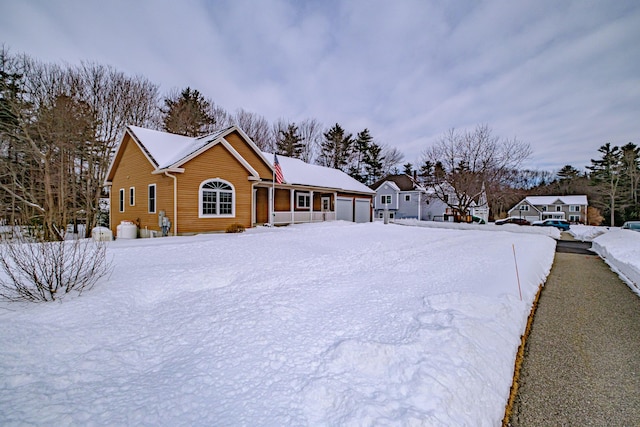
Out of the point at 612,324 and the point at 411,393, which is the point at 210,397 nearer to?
the point at 411,393

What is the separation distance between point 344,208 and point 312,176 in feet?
13.7

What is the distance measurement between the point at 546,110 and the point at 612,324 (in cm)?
1692

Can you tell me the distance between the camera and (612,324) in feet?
16.7

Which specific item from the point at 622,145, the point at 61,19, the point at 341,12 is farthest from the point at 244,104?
the point at 622,145

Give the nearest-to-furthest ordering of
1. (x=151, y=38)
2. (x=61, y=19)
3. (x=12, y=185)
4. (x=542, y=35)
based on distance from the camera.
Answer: (x=542, y=35)
(x=61, y=19)
(x=151, y=38)
(x=12, y=185)

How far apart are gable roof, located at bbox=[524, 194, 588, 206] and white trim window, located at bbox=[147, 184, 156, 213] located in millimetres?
62629

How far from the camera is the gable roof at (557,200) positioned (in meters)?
49.1

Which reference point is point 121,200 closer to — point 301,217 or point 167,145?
point 167,145

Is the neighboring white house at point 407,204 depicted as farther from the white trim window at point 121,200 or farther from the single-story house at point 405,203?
the white trim window at point 121,200

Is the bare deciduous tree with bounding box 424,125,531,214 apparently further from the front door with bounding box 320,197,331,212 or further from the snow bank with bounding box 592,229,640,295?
the front door with bounding box 320,197,331,212

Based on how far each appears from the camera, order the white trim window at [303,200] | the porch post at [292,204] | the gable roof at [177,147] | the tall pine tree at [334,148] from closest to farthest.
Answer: the gable roof at [177,147] < the porch post at [292,204] < the white trim window at [303,200] < the tall pine tree at [334,148]

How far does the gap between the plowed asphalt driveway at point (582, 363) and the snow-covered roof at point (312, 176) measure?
1499cm

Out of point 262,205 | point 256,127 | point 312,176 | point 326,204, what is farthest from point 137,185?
point 256,127

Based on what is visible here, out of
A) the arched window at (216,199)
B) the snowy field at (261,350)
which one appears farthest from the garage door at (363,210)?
the snowy field at (261,350)
